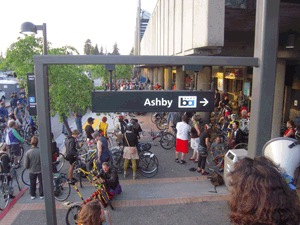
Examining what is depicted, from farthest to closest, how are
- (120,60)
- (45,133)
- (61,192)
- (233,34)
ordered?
(233,34), (61,192), (45,133), (120,60)

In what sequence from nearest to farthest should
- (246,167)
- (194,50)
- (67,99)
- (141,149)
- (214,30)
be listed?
1. (246,167)
2. (214,30)
3. (194,50)
4. (141,149)
5. (67,99)

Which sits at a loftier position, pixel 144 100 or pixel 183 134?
pixel 144 100

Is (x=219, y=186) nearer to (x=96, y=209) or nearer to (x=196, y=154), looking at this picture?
(x=196, y=154)

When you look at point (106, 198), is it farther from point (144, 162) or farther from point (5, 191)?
point (5, 191)

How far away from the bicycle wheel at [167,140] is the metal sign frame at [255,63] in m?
7.36

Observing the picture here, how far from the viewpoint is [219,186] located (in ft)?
23.7

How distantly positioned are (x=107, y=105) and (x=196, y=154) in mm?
6627

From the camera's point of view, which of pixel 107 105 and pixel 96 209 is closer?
pixel 96 209

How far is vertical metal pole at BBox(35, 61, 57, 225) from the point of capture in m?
3.29

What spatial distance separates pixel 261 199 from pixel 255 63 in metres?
2.32

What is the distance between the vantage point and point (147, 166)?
26.3 ft

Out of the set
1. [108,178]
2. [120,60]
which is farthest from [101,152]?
[120,60]

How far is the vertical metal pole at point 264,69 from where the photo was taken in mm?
3193

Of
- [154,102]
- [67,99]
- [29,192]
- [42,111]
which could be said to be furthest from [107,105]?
[67,99]
